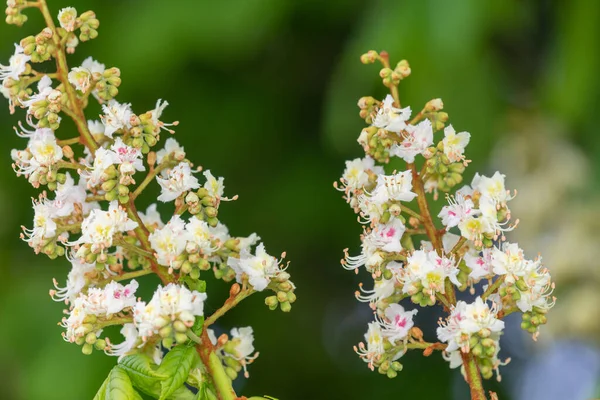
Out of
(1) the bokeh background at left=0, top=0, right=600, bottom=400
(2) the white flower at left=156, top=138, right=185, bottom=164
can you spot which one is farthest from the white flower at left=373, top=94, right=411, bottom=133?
(1) the bokeh background at left=0, top=0, right=600, bottom=400

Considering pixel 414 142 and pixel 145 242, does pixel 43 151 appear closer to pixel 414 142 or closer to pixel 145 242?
pixel 145 242

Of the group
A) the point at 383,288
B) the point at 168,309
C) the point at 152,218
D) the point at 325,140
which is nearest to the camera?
the point at 168,309

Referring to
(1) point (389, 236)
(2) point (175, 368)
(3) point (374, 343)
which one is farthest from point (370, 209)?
(2) point (175, 368)

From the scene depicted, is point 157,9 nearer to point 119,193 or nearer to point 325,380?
point 325,380

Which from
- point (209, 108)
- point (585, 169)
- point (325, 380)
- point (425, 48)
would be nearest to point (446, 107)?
point (425, 48)

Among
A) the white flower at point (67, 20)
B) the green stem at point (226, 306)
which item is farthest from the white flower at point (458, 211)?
the white flower at point (67, 20)
